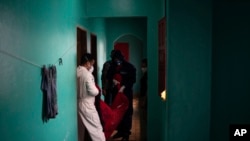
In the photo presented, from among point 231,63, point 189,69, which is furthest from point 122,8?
point 231,63

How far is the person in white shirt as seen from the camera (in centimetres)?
411

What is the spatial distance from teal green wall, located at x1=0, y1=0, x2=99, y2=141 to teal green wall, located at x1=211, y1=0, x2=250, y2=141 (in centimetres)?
176

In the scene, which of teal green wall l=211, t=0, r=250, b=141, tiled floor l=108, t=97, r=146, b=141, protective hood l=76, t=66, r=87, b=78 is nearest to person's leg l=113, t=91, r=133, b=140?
tiled floor l=108, t=97, r=146, b=141

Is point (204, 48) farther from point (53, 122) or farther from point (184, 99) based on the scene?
point (53, 122)

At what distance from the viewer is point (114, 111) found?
4949 mm

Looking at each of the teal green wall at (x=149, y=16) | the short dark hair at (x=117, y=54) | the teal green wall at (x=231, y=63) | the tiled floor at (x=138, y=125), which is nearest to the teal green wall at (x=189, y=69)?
the teal green wall at (x=231, y=63)

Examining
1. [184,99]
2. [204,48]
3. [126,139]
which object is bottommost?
[126,139]

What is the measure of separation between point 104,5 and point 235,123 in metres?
2.81

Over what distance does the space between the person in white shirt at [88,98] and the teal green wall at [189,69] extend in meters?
1.37

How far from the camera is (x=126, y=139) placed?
5266 mm

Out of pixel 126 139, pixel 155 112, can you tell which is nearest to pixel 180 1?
pixel 155 112

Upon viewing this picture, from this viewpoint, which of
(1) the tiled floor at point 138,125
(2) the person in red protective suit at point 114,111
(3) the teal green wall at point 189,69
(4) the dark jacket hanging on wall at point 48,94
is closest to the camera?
(4) the dark jacket hanging on wall at point 48,94

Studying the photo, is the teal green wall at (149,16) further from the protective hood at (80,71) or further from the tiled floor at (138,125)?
the protective hood at (80,71)

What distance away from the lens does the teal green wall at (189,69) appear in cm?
314
